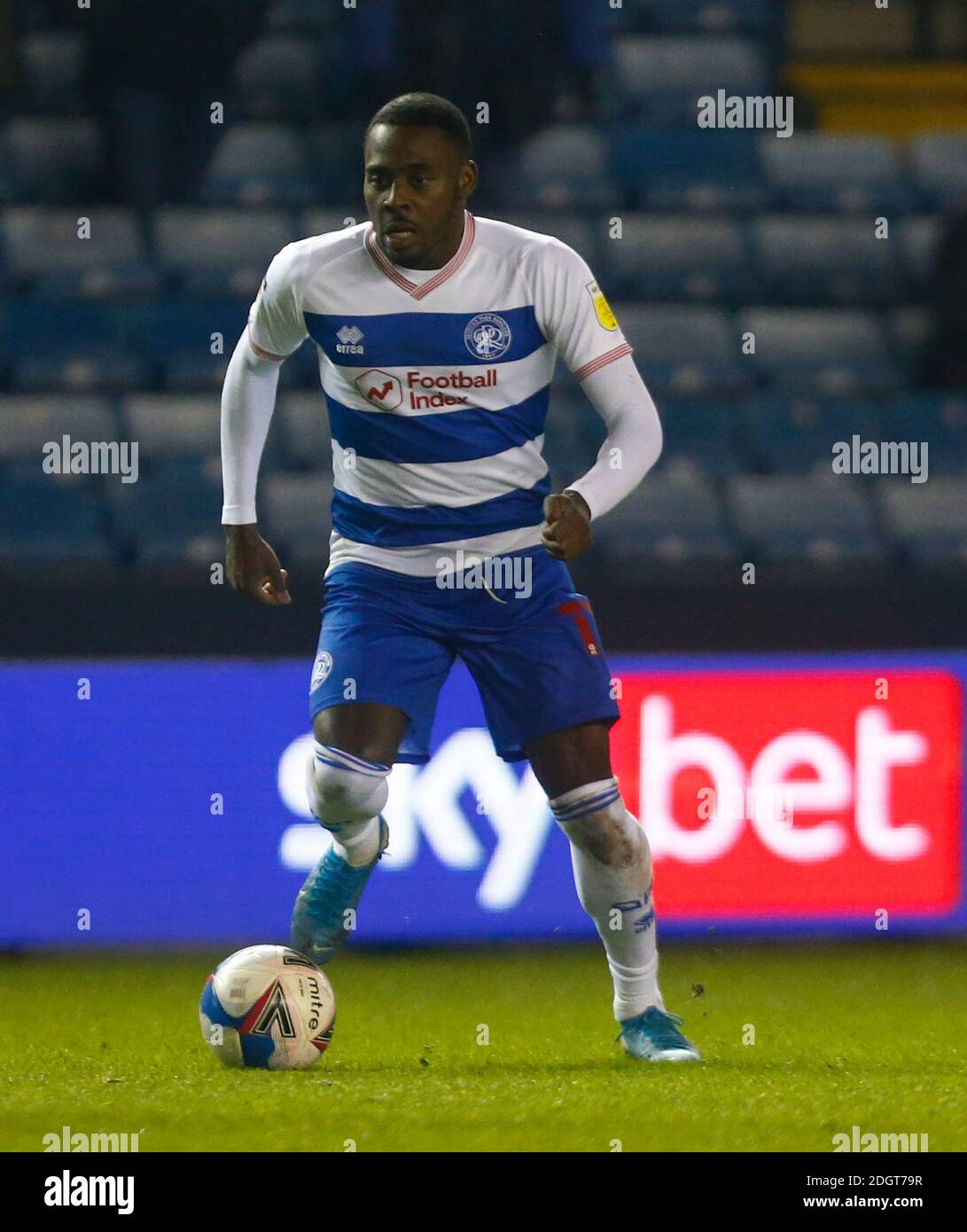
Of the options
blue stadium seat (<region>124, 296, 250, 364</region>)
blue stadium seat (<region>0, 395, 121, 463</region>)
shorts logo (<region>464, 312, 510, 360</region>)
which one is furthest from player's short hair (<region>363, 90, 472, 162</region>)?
blue stadium seat (<region>124, 296, 250, 364</region>)

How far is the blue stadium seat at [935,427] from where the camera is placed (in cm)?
805

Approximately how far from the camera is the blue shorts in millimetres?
4504

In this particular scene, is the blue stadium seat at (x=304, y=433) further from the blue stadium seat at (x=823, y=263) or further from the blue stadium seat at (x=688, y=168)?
the blue stadium seat at (x=823, y=263)

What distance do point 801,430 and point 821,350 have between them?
87 cm

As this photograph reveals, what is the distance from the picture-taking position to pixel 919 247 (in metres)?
9.19

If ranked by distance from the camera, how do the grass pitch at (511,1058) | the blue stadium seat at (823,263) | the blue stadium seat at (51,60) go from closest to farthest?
the grass pitch at (511,1058) < the blue stadium seat at (823,263) < the blue stadium seat at (51,60)

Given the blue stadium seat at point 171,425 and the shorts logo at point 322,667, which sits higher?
the blue stadium seat at point 171,425

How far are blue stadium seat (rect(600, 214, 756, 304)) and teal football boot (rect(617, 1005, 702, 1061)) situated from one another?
4.41 metres

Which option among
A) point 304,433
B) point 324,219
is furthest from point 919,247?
point 304,433

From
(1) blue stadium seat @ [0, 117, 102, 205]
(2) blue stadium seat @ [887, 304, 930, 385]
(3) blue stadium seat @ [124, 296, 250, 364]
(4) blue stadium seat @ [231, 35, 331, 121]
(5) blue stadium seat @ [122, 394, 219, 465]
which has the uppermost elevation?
(4) blue stadium seat @ [231, 35, 331, 121]

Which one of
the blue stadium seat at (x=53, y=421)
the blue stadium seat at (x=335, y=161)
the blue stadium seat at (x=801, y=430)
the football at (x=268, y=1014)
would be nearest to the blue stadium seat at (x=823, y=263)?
the blue stadium seat at (x=801, y=430)

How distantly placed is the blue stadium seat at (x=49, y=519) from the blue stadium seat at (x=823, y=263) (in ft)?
10.3

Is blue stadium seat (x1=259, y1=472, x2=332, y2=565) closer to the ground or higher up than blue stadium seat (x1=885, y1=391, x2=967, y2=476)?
closer to the ground

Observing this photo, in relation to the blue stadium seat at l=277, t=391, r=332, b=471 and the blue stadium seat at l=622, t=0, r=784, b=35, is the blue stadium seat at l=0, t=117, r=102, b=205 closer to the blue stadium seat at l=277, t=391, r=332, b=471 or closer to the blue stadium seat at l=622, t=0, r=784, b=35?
the blue stadium seat at l=277, t=391, r=332, b=471
